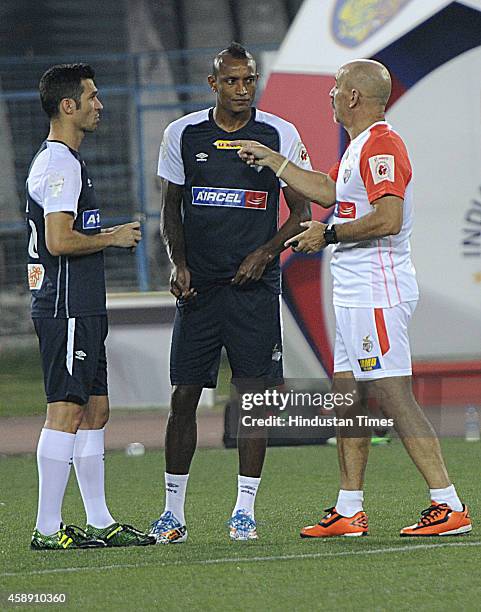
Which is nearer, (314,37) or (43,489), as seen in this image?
(43,489)

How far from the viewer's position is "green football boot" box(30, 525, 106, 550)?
584cm

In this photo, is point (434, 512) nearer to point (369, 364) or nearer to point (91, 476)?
point (369, 364)

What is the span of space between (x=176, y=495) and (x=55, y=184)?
141 centimetres

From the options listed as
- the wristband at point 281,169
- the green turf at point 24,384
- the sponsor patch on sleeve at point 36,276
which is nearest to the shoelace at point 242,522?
the sponsor patch on sleeve at point 36,276

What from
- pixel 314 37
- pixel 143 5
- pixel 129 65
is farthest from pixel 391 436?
pixel 143 5

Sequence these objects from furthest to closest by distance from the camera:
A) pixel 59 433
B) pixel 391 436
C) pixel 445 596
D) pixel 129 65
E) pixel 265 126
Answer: pixel 129 65 < pixel 391 436 < pixel 265 126 < pixel 59 433 < pixel 445 596

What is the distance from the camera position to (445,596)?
472 centimetres

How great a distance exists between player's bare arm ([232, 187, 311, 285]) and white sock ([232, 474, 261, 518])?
842 millimetres

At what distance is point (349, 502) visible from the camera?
599 centimetres

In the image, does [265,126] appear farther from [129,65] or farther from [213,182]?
[129,65]

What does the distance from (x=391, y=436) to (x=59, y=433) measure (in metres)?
5.03

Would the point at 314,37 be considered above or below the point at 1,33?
below

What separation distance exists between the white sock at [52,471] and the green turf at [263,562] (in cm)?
16

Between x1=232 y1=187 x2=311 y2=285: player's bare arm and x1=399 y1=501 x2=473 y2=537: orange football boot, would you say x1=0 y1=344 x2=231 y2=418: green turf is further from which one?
x1=399 y1=501 x2=473 y2=537: orange football boot
